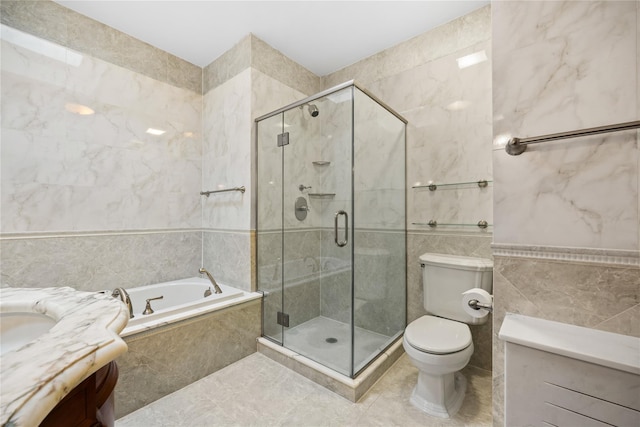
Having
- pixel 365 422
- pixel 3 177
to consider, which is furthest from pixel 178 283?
pixel 365 422

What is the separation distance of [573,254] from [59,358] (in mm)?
1467

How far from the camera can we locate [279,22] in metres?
2.06

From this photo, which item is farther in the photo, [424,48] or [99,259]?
[424,48]

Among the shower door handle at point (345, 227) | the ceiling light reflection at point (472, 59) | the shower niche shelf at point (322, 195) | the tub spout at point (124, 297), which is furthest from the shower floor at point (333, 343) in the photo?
the ceiling light reflection at point (472, 59)

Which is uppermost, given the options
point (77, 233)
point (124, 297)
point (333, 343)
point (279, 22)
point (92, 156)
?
point (279, 22)

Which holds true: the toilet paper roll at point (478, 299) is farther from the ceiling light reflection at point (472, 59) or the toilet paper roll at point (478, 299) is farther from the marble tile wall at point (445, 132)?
the ceiling light reflection at point (472, 59)

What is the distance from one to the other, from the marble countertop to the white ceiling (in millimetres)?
2078

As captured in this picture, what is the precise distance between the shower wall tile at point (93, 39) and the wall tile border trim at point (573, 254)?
2.82 metres

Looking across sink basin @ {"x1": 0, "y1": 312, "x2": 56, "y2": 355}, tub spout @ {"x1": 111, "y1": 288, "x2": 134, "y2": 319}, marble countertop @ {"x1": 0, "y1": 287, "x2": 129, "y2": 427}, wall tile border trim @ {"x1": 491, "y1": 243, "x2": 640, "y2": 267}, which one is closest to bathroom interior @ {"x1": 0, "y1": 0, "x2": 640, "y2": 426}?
wall tile border trim @ {"x1": 491, "y1": 243, "x2": 640, "y2": 267}

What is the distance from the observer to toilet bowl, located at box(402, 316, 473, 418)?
1.44m

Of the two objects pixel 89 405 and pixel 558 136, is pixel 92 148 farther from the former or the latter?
pixel 558 136

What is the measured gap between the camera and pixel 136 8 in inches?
75.1

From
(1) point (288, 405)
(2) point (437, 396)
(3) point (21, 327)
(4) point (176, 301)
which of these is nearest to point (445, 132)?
(2) point (437, 396)

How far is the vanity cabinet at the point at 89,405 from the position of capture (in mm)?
475
